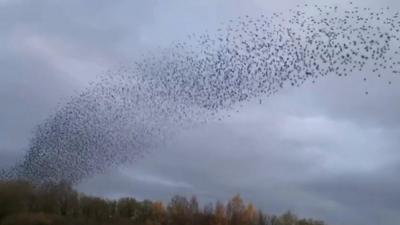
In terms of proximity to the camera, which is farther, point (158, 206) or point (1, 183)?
point (158, 206)

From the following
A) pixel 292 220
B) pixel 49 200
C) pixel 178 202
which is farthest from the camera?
pixel 292 220

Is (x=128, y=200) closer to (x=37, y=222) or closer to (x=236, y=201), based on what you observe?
(x=236, y=201)

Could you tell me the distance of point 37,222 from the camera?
9750cm

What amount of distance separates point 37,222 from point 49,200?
22.1 meters

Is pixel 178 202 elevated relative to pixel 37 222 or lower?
elevated

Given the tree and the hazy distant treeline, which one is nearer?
the hazy distant treeline

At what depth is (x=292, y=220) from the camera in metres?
168

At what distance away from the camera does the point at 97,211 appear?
447 ft

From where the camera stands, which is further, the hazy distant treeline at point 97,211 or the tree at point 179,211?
the tree at point 179,211

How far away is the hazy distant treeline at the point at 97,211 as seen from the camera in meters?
101

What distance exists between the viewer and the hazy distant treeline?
331ft

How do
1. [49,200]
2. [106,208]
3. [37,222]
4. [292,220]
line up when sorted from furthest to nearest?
[292,220] < [106,208] < [49,200] < [37,222]

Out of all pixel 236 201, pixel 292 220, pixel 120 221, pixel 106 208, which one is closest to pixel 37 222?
pixel 120 221

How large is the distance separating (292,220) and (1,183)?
8332 centimetres
